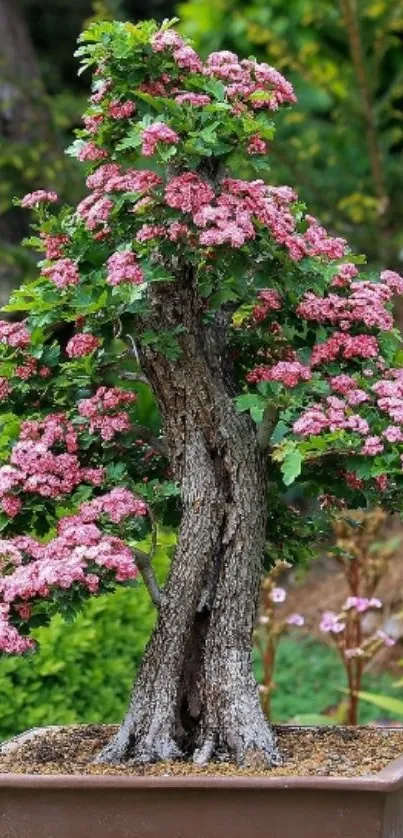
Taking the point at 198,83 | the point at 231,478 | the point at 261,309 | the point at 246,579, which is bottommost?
the point at 246,579

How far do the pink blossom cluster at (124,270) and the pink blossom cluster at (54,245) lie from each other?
219mm

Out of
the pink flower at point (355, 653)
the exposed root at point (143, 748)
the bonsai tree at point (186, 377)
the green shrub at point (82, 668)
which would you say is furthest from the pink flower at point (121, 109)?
the pink flower at point (355, 653)

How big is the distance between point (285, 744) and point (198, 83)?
4.30 feet

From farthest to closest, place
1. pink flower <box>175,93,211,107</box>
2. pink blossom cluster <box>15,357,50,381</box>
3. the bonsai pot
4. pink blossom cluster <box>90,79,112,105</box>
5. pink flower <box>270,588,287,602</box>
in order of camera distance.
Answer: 1. pink flower <box>270,588,287,602</box>
2. pink blossom cluster <box>15,357,50,381</box>
3. pink blossom cluster <box>90,79,112,105</box>
4. pink flower <box>175,93,211,107</box>
5. the bonsai pot

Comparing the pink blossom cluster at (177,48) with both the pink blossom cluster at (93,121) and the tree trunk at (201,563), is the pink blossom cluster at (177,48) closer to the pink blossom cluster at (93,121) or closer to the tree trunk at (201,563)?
the pink blossom cluster at (93,121)

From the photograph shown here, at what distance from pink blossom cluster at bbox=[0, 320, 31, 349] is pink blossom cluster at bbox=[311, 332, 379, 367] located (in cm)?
56

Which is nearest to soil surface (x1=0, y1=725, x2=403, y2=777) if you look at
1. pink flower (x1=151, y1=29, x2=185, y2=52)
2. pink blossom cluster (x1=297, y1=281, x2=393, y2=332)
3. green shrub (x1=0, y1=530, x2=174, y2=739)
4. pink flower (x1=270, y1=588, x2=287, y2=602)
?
pink blossom cluster (x1=297, y1=281, x2=393, y2=332)

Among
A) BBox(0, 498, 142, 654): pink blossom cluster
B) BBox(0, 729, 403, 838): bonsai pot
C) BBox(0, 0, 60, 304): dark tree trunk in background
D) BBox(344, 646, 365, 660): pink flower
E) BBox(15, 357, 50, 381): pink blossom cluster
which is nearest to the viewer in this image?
BBox(0, 729, 403, 838): bonsai pot

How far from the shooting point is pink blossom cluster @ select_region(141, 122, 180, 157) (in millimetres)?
2514

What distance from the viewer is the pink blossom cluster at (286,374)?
2.65 m

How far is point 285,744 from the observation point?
9.53 ft

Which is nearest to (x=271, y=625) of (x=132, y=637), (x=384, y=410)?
(x=132, y=637)

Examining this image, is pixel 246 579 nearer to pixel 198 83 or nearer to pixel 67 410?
pixel 67 410

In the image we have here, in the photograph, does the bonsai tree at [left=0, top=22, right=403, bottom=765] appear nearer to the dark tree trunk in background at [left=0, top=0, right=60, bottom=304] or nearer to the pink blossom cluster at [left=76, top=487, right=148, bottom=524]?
the pink blossom cluster at [left=76, top=487, right=148, bottom=524]
